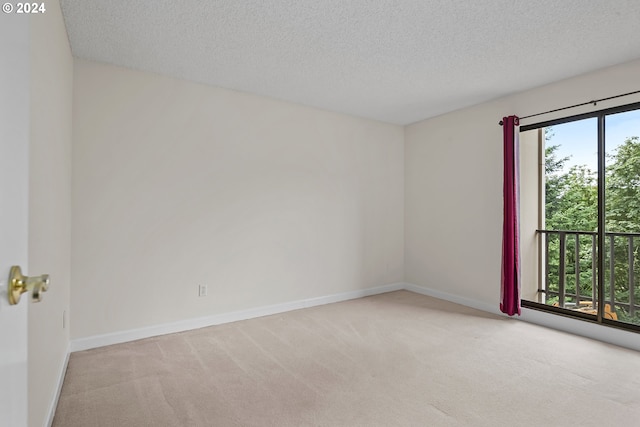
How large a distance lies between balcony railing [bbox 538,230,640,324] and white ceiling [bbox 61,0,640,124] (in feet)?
6.28

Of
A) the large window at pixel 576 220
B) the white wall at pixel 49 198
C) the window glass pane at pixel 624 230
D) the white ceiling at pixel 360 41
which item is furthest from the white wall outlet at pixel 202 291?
the window glass pane at pixel 624 230

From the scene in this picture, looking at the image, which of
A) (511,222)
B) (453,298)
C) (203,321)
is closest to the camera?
(203,321)

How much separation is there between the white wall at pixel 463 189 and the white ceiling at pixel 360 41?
0.24 metres

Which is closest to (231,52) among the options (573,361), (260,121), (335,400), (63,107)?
(260,121)

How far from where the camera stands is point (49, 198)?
1.90 metres

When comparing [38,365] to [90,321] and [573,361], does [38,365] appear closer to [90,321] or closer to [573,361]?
[90,321]

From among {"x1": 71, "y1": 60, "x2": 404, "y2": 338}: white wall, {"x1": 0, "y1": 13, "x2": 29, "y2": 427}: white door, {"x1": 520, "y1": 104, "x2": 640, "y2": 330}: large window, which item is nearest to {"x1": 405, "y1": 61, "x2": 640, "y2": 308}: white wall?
{"x1": 520, "y1": 104, "x2": 640, "y2": 330}: large window

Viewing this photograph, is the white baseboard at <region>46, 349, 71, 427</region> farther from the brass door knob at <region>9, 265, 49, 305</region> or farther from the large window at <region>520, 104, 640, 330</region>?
the large window at <region>520, 104, 640, 330</region>

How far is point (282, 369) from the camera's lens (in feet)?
8.34

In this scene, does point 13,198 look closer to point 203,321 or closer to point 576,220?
point 203,321

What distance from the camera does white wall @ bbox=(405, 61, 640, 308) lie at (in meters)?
3.64

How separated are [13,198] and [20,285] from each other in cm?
20

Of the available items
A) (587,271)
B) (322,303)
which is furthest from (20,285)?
(587,271)

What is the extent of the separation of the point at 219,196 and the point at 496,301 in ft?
11.0
